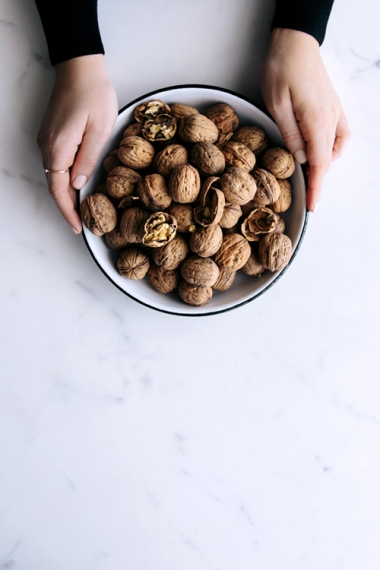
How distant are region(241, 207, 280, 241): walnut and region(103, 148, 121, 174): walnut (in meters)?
0.25

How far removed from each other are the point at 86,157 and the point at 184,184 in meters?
0.18

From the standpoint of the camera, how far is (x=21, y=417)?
990 mm

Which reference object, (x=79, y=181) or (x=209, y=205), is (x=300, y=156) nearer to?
(x=209, y=205)

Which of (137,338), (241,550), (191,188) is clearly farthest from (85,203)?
(241,550)

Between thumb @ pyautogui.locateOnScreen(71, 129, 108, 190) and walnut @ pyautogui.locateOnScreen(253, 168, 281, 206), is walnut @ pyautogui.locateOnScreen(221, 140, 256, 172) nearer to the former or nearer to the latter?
walnut @ pyautogui.locateOnScreen(253, 168, 281, 206)

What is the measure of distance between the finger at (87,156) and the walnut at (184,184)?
0.14m

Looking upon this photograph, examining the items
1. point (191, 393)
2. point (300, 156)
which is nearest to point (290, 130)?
point (300, 156)

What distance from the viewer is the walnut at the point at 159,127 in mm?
836

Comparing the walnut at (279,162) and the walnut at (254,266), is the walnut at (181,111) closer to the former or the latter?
the walnut at (279,162)

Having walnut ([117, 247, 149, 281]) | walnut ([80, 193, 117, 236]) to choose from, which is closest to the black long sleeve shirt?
walnut ([80, 193, 117, 236])

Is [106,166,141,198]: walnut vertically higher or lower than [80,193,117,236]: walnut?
higher

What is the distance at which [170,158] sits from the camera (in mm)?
826

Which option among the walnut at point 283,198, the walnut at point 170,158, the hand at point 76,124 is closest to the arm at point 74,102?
the hand at point 76,124

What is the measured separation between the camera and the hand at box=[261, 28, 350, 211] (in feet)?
2.67
